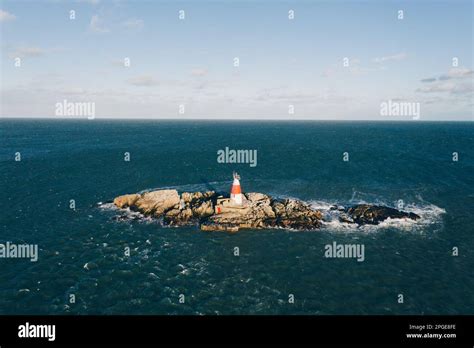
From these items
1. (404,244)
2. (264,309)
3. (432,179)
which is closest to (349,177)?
(432,179)

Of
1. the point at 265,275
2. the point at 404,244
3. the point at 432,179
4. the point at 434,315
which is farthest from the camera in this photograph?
the point at 432,179

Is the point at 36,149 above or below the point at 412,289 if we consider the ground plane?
above

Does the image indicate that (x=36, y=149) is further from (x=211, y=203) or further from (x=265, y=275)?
(x=265, y=275)

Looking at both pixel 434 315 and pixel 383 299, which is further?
pixel 383 299
